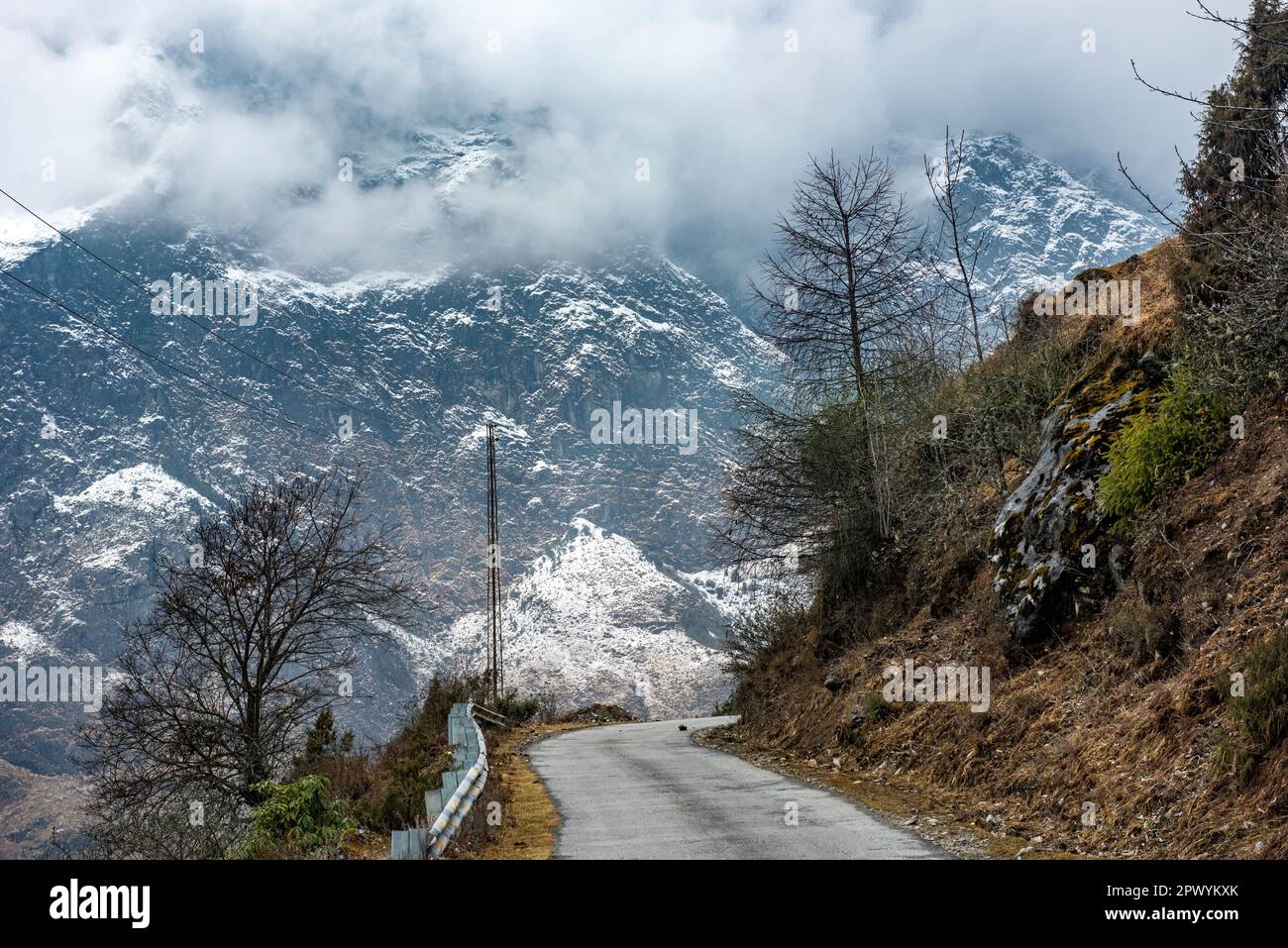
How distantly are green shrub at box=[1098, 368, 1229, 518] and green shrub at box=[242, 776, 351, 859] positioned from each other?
976 cm

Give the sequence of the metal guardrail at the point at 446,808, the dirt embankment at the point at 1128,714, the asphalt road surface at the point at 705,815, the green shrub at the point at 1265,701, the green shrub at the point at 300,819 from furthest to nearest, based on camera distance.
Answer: the green shrub at the point at 300,819
the asphalt road surface at the point at 705,815
the dirt embankment at the point at 1128,714
the green shrub at the point at 1265,701
the metal guardrail at the point at 446,808

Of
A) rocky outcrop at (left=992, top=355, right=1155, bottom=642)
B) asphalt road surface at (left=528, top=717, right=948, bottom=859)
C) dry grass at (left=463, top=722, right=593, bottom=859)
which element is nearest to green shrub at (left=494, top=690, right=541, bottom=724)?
dry grass at (left=463, top=722, right=593, bottom=859)

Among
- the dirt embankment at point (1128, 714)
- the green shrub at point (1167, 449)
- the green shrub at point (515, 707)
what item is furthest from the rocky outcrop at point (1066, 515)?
the green shrub at point (515, 707)

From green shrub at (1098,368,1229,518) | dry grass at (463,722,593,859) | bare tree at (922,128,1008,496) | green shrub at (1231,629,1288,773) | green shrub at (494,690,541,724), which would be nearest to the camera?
green shrub at (1231,629,1288,773)

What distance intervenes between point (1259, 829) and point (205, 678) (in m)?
24.4

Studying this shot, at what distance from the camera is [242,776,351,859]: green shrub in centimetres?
1220

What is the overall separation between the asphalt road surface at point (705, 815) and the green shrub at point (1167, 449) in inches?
184

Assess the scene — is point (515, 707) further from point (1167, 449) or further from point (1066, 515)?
point (1167, 449)

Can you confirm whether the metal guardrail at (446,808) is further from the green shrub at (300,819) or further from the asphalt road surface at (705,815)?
the green shrub at (300,819)

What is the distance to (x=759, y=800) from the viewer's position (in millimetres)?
12008

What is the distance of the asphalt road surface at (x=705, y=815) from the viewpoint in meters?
8.79

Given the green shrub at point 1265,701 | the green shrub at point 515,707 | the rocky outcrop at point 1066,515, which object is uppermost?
the rocky outcrop at point 1066,515

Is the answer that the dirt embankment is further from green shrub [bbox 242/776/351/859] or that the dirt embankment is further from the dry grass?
green shrub [bbox 242/776/351/859]
